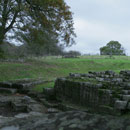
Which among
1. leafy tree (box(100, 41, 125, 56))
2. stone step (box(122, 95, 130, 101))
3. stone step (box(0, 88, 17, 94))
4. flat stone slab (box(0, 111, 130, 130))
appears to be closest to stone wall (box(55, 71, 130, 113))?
stone step (box(122, 95, 130, 101))

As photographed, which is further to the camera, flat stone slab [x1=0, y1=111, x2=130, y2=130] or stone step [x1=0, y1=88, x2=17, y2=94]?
stone step [x1=0, y1=88, x2=17, y2=94]

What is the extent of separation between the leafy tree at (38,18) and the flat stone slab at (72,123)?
12.1 m

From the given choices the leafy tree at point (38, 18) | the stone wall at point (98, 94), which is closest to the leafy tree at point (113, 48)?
the leafy tree at point (38, 18)

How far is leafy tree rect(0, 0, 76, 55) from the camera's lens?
14.6m

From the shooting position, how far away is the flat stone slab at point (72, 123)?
7.93 feet

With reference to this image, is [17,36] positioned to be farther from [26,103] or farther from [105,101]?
[105,101]

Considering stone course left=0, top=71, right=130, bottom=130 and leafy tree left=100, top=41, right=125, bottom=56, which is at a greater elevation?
leafy tree left=100, top=41, right=125, bottom=56

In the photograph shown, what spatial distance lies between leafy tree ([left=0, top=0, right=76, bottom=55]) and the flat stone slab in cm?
1207

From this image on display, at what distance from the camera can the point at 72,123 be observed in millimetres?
2666

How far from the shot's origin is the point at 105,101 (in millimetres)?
8156

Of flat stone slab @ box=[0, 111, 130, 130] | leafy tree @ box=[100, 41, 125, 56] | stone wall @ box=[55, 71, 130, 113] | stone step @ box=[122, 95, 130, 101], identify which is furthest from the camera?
leafy tree @ box=[100, 41, 125, 56]

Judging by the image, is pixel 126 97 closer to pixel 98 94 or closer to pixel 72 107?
pixel 98 94

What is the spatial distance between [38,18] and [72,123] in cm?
1382

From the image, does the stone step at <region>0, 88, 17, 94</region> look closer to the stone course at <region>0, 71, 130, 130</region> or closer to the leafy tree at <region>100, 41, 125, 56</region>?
the stone course at <region>0, 71, 130, 130</region>
